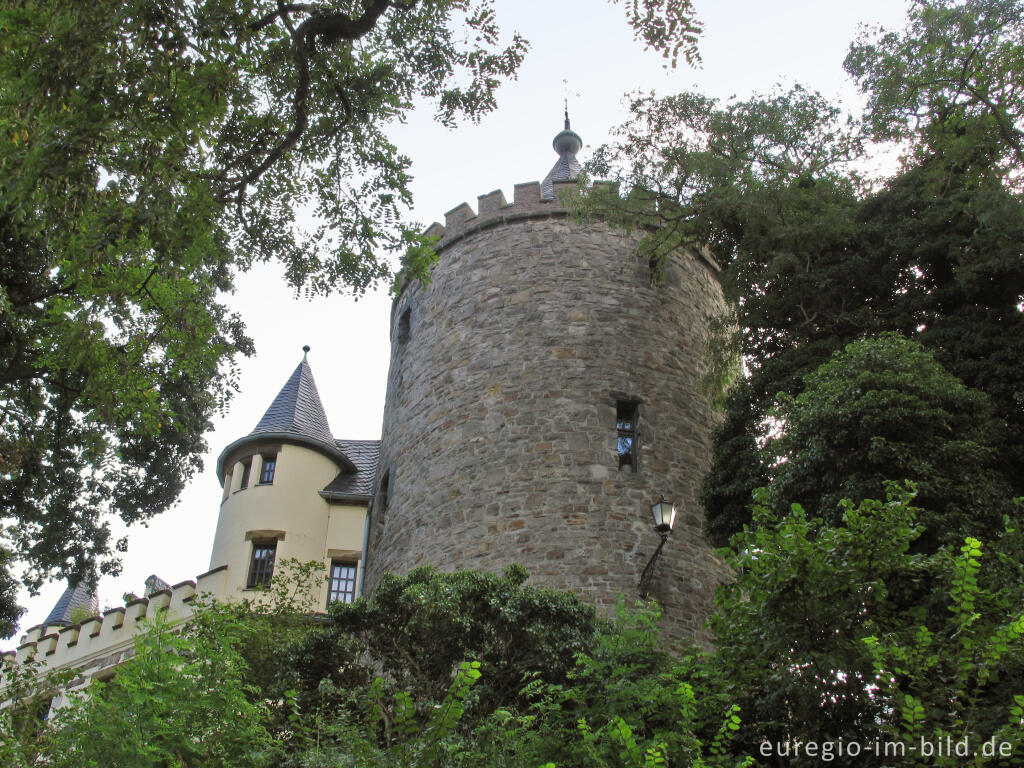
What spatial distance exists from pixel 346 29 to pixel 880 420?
22.8 ft

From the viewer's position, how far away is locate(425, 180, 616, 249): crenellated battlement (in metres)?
18.2

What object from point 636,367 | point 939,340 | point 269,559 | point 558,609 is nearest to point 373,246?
point 558,609

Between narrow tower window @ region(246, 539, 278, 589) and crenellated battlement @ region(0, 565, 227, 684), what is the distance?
520mm

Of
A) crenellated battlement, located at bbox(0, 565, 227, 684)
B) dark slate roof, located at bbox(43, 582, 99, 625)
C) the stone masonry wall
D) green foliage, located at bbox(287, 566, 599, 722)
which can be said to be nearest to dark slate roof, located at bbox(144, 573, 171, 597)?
dark slate roof, located at bbox(43, 582, 99, 625)

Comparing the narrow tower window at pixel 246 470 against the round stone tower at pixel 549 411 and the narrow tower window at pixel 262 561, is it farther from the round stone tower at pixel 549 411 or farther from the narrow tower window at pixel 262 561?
the round stone tower at pixel 549 411

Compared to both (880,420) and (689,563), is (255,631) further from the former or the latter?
(880,420)

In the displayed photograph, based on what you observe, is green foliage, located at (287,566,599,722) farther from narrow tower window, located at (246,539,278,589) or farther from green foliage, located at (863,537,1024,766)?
narrow tower window, located at (246,539,278,589)

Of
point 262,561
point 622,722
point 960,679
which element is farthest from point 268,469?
point 960,679

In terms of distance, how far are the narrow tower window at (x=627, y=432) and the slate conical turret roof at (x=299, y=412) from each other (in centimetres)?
804

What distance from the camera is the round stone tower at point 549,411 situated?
14406 mm

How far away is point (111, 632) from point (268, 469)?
14.2ft

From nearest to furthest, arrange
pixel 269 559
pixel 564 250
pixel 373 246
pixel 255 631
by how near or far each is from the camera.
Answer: pixel 373 246 < pixel 255 631 < pixel 564 250 < pixel 269 559

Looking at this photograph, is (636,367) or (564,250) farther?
(564,250)

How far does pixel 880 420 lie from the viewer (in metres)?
11.5
